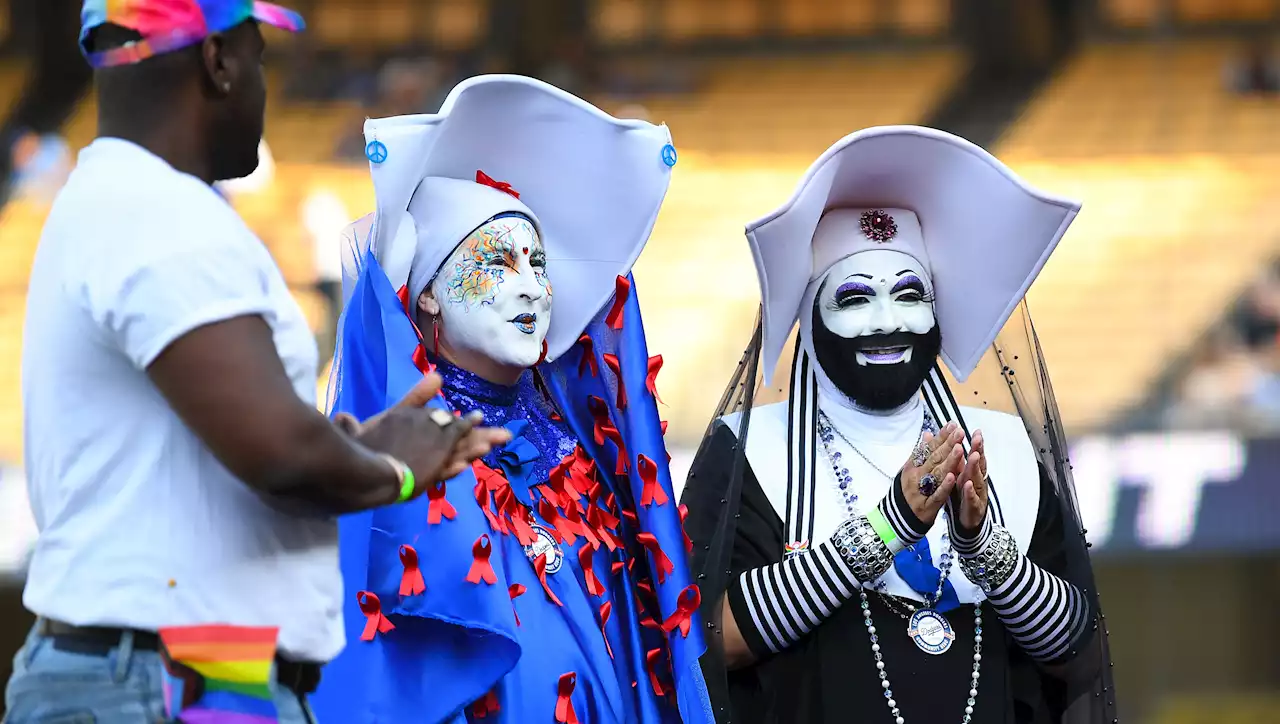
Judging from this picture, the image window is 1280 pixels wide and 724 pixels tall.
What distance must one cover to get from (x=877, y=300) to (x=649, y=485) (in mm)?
574

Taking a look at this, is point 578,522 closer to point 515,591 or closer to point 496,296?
point 515,591

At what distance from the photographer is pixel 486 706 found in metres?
3.33

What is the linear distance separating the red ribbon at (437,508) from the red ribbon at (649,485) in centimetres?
42

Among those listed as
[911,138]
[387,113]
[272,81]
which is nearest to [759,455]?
[911,138]

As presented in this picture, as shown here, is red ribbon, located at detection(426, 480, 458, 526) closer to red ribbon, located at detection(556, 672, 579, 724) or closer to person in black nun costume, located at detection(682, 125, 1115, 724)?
red ribbon, located at detection(556, 672, 579, 724)

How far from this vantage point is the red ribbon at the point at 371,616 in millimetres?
3250

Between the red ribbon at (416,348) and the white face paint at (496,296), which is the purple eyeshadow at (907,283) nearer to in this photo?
the white face paint at (496,296)

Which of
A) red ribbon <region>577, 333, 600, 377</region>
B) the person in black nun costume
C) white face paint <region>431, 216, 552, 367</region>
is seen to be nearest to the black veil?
the person in black nun costume

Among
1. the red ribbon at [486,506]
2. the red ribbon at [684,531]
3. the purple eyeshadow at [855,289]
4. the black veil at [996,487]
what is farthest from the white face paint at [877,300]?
the red ribbon at [486,506]

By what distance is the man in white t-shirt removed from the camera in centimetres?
224

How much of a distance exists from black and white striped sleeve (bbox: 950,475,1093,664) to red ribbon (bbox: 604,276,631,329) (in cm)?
72

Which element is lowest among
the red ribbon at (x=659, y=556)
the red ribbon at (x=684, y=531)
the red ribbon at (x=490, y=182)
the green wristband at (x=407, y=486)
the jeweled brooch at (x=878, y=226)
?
the green wristband at (x=407, y=486)

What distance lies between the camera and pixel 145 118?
2385mm

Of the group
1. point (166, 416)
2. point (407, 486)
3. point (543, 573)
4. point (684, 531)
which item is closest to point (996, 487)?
point (684, 531)
